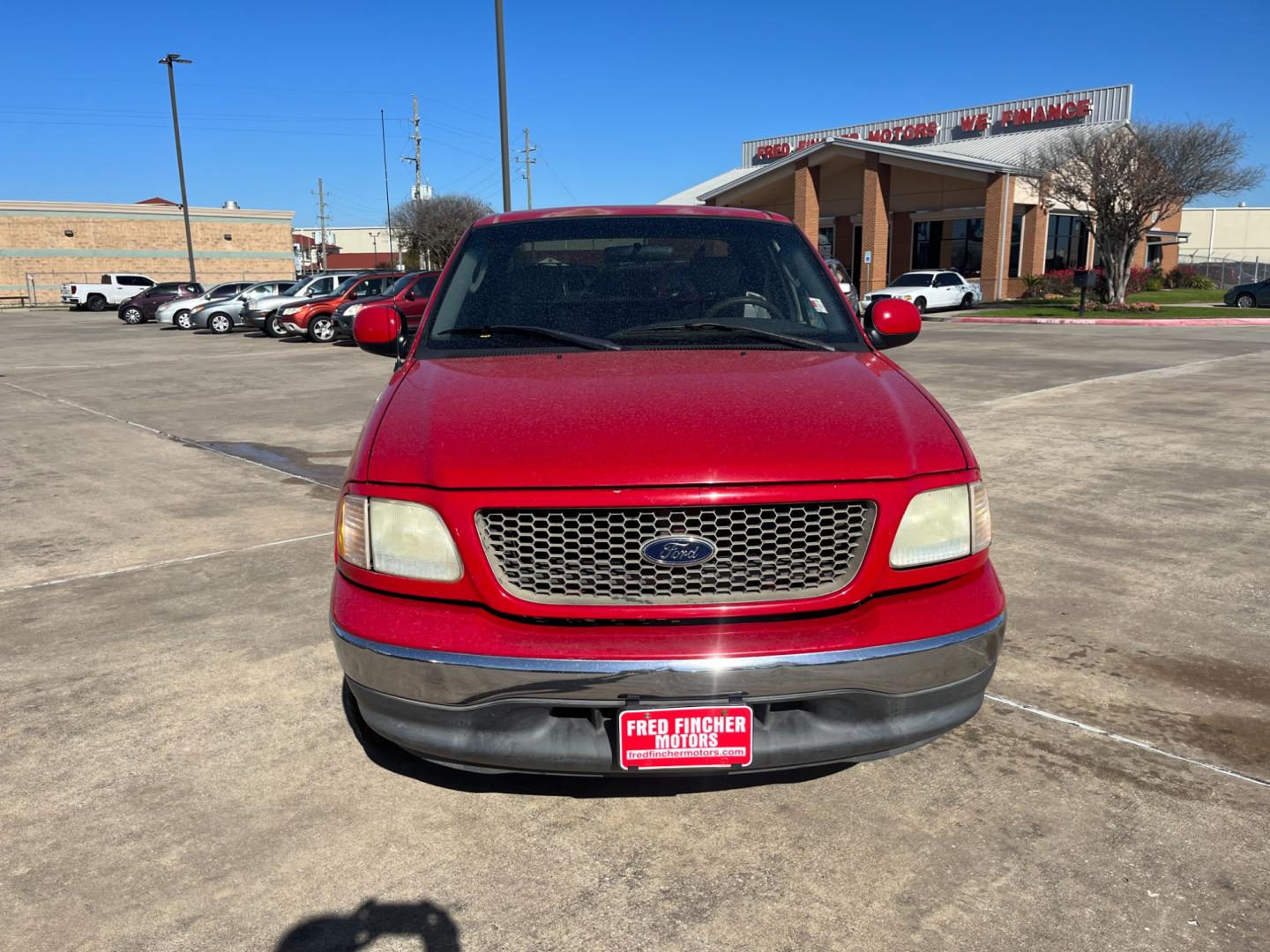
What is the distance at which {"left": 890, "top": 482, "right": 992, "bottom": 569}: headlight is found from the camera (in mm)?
2619

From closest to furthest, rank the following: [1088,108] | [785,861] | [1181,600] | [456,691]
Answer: [456,691]
[785,861]
[1181,600]
[1088,108]

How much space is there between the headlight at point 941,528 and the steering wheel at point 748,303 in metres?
1.34

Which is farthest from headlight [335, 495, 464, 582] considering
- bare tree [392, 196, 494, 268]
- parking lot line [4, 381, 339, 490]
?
bare tree [392, 196, 494, 268]

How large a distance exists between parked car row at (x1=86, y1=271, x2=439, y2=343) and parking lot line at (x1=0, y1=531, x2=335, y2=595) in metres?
11.7

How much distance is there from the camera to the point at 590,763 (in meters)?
2.45

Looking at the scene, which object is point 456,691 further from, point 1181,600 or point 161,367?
point 161,367

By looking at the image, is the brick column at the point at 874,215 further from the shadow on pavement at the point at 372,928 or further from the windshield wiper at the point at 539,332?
the shadow on pavement at the point at 372,928

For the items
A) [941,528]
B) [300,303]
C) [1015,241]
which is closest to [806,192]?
[1015,241]

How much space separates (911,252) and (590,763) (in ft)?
141

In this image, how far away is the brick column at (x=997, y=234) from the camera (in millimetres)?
35344

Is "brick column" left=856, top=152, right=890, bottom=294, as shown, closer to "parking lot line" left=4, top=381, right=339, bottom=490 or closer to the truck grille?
"parking lot line" left=4, top=381, right=339, bottom=490

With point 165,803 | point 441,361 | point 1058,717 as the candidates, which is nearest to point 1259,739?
point 1058,717

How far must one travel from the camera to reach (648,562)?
250cm

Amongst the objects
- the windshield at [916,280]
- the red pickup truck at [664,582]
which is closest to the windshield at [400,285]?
the windshield at [916,280]
